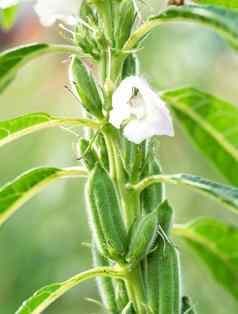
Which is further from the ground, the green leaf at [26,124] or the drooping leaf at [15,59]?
the drooping leaf at [15,59]

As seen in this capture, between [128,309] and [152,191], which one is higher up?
[152,191]

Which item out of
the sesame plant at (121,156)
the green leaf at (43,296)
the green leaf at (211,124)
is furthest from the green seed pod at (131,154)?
the green leaf at (211,124)

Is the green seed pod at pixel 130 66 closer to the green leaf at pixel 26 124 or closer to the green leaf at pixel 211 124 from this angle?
the green leaf at pixel 26 124

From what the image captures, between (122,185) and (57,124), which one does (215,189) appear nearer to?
(122,185)

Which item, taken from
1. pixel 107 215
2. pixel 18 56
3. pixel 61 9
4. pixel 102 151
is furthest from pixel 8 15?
pixel 107 215

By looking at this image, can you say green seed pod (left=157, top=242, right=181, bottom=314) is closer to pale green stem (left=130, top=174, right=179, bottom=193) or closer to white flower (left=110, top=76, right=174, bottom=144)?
pale green stem (left=130, top=174, right=179, bottom=193)
